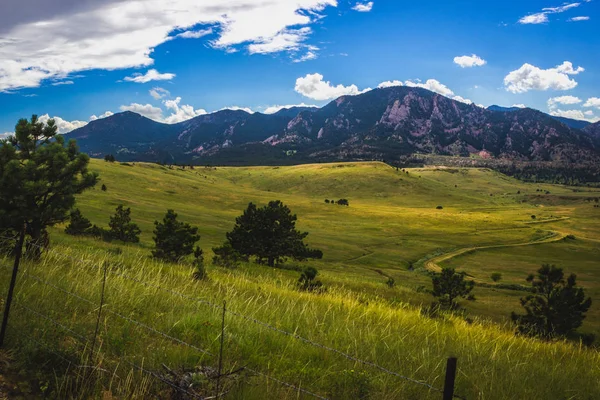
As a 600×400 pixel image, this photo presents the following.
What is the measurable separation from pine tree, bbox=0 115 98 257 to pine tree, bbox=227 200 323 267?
124ft

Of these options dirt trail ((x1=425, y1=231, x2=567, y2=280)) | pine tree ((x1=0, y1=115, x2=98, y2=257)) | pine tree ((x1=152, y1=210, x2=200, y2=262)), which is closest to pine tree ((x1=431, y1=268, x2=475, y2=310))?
pine tree ((x1=152, y1=210, x2=200, y2=262))

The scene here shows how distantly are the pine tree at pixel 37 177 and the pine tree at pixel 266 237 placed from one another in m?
37.7

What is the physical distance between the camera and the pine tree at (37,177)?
645 inches

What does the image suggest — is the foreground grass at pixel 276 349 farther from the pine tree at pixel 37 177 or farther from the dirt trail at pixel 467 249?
the dirt trail at pixel 467 249

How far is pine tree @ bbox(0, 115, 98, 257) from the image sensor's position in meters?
16.4

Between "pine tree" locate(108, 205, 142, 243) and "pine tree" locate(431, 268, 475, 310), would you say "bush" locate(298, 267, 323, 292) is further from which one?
"pine tree" locate(108, 205, 142, 243)

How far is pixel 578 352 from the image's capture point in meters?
9.79

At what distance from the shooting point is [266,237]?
56.3 m

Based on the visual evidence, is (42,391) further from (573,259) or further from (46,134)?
(573,259)

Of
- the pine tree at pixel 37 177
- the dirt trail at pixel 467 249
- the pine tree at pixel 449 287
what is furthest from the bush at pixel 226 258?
the dirt trail at pixel 467 249

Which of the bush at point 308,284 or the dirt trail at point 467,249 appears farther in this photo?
the dirt trail at point 467,249

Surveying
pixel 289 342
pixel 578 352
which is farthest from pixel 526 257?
pixel 289 342

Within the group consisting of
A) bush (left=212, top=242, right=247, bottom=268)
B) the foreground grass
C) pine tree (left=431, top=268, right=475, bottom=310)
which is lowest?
pine tree (left=431, top=268, right=475, bottom=310)

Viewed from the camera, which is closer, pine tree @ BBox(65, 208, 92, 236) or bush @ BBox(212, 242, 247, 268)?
bush @ BBox(212, 242, 247, 268)
